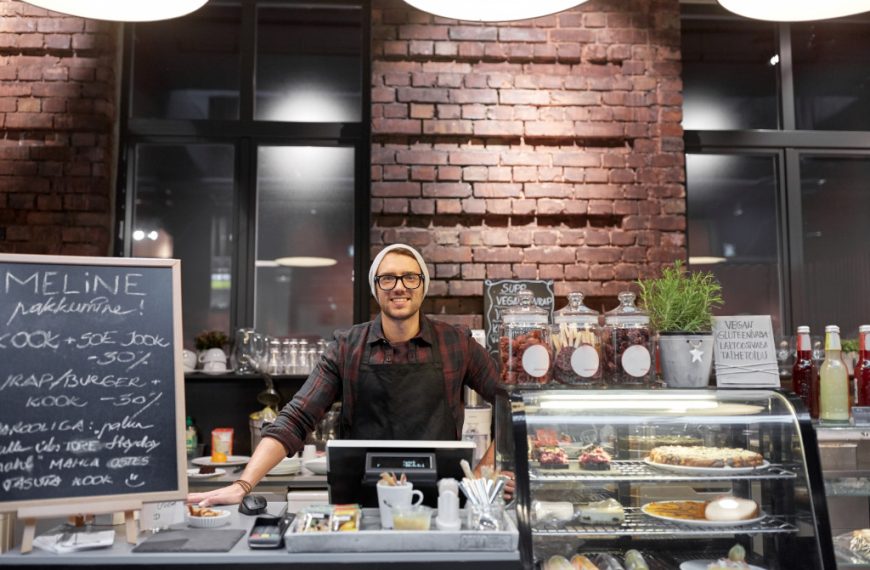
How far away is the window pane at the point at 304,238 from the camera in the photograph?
4.63 metres

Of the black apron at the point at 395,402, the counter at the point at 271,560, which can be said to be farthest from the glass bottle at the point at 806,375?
the counter at the point at 271,560

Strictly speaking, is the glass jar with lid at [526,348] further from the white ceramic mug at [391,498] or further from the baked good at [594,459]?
the white ceramic mug at [391,498]

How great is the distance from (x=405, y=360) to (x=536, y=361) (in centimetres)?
80

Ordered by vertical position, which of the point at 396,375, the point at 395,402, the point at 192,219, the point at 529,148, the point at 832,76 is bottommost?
the point at 395,402

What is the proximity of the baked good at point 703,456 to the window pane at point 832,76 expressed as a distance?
3.30m

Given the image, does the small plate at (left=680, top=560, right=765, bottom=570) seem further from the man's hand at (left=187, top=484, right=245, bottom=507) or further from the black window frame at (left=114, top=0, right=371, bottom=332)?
the black window frame at (left=114, top=0, right=371, bottom=332)

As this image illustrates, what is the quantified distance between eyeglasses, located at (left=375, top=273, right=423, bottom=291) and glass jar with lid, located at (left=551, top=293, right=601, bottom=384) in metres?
0.61

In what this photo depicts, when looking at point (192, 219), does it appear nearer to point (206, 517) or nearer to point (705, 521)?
point (206, 517)

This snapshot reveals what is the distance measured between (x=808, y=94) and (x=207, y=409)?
424 centimetres

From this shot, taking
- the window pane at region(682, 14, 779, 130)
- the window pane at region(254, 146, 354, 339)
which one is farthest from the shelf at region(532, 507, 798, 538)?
the window pane at region(682, 14, 779, 130)

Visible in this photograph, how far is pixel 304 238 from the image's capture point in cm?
469

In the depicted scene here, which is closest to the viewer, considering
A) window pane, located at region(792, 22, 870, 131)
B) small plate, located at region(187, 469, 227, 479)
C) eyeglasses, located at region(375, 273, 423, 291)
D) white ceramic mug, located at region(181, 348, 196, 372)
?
eyeglasses, located at region(375, 273, 423, 291)

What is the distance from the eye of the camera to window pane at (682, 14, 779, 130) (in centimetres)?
486

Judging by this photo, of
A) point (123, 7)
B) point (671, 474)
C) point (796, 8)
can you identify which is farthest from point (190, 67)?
point (671, 474)
